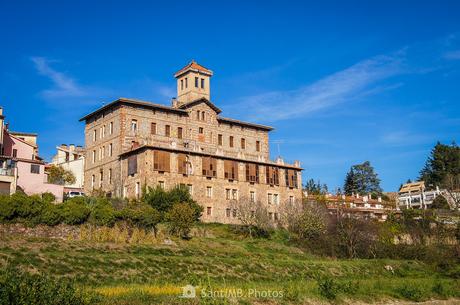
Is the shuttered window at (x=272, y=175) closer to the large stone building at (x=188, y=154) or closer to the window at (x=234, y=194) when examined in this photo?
the large stone building at (x=188, y=154)

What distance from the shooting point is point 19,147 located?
185ft

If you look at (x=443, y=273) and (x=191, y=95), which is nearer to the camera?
(x=443, y=273)

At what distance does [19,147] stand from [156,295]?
38492 mm

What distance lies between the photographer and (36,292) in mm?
17781

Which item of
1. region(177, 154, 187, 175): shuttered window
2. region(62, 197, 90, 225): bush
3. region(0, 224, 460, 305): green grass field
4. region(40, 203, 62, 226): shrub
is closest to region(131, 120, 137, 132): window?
region(177, 154, 187, 175): shuttered window

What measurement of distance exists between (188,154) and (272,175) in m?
→ 11.0

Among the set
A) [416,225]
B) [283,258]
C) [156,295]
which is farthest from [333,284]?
[416,225]

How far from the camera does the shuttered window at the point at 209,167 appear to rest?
56.8 m

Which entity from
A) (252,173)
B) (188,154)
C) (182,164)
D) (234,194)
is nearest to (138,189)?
(182,164)

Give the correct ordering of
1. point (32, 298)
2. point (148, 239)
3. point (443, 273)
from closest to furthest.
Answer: point (32, 298)
point (148, 239)
point (443, 273)

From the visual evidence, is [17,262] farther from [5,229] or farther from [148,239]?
[148,239]

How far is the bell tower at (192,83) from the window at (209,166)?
9.46 meters

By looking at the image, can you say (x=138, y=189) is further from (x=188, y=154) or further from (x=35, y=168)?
(x=35, y=168)

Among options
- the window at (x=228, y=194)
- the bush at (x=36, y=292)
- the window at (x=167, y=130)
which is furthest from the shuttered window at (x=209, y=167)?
the bush at (x=36, y=292)
